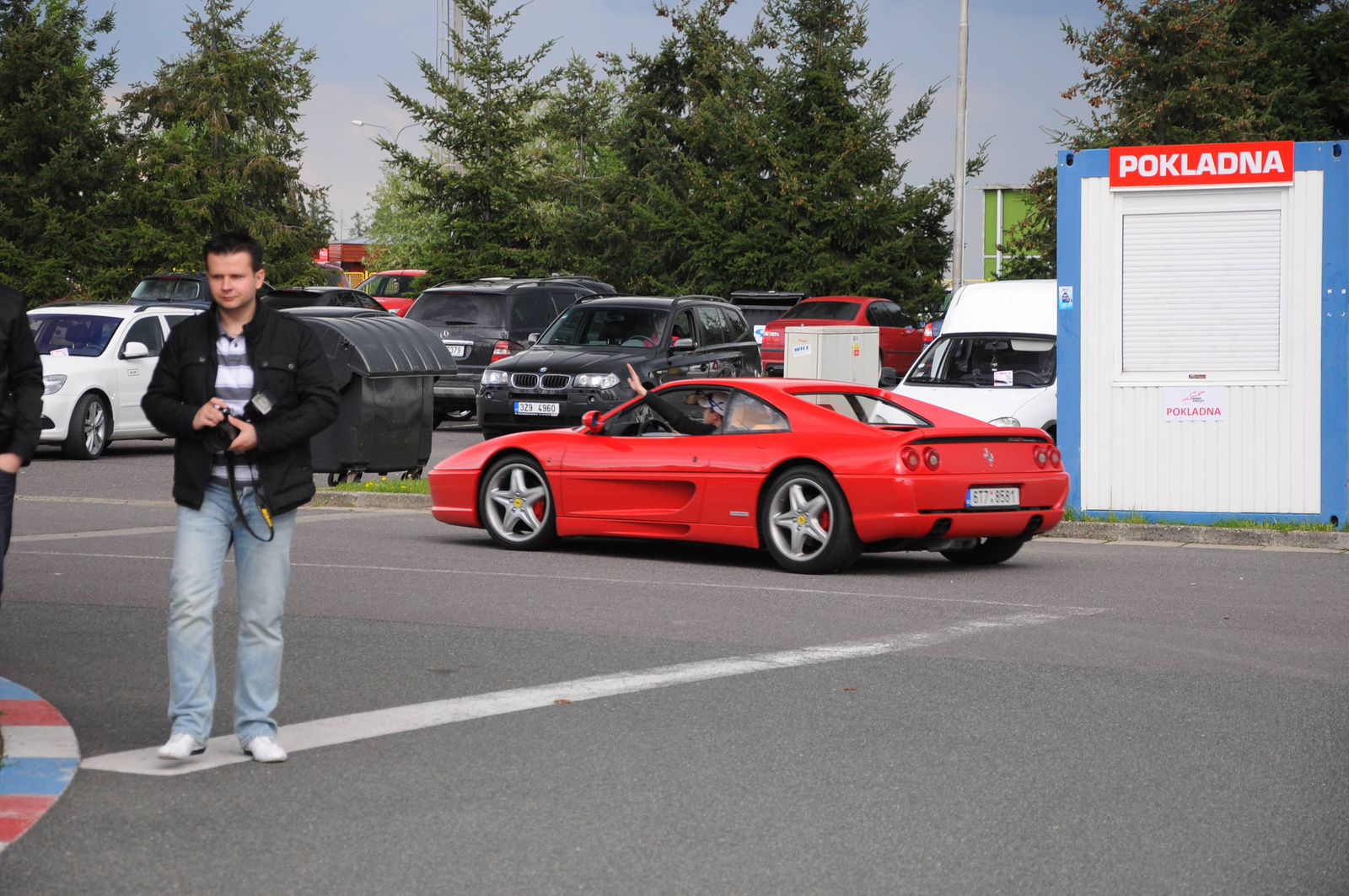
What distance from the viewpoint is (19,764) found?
5488 mm

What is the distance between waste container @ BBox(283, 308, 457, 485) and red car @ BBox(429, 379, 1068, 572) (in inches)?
147

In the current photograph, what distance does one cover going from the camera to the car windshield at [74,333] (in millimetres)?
19859

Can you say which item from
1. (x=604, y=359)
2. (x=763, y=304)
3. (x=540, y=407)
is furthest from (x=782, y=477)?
(x=763, y=304)

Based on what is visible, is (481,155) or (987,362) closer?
(987,362)

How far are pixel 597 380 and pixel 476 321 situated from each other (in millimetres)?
5209

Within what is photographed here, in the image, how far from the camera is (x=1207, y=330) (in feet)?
44.9

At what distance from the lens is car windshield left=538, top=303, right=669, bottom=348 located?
20562mm

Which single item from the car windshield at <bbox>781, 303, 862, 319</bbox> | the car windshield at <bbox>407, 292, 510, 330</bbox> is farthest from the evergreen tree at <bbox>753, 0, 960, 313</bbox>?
the car windshield at <bbox>407, 292, 510, 330</bbox>

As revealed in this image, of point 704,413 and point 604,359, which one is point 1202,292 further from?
point 604,359

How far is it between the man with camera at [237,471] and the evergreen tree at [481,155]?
36.3 metres

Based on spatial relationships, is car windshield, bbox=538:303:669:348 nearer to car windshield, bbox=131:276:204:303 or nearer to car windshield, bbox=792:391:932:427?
car windshield, bbox=792:391:932:427

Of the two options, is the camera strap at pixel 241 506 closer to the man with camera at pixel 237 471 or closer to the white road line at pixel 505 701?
the man with camera at pixel 237 471

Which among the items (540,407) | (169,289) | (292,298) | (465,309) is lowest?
(540,407)

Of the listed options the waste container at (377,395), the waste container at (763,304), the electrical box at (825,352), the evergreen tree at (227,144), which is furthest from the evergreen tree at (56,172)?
the waste container at (377,395)
